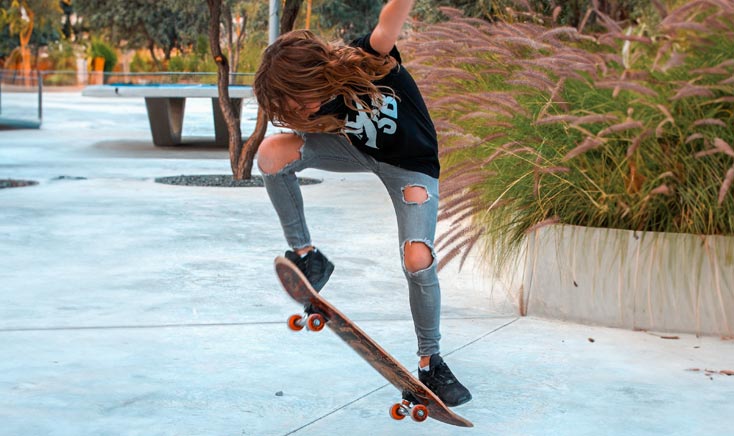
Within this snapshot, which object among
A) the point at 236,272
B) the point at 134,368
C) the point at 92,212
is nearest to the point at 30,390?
the point at 134,368

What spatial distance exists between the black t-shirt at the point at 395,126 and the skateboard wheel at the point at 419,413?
33.0 inches

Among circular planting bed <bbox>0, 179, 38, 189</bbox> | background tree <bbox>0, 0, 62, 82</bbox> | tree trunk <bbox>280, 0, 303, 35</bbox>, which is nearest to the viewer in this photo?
circular planting bed <bbox>0, 179, 38, 189</bbox>

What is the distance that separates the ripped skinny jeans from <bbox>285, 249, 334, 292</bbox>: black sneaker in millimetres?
46

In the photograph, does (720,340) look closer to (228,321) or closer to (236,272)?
(228,321)

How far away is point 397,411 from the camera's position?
12.0ft

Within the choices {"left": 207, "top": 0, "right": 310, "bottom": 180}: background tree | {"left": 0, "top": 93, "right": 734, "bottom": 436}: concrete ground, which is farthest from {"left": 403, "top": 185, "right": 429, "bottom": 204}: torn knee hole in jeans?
{"left": 207, "top": 0, "right": 310, "bottom": 180}: background tree

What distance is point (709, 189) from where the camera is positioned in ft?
17.3

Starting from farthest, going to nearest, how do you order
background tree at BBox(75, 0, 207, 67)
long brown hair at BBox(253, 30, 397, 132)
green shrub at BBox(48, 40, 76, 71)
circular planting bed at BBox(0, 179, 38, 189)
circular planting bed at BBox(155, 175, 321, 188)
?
1. green shrub at BBox(48, 40, 76, 71)
2. background tree at BBox(75, 0, 207, 67)
3. circular planting bed at BBox(155, 175, 321, 188)
4. circular planting bed at BBox(0, 179, 38, 189)
5. long brown hair at BBox(253, 30, 397, 132)

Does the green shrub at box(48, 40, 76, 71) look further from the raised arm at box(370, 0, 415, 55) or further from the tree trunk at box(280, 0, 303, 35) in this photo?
the raised arm at box(370, 0, 415, 55)

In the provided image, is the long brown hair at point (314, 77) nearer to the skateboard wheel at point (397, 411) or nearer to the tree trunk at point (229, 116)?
the skateboard wheel at point (397, 411)

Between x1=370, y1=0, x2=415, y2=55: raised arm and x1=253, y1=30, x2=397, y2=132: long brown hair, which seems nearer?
x1=370, y1=0, x2=415, y2=55: raised arm

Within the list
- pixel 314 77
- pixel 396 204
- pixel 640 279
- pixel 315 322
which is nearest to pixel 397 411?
pixel 315 322

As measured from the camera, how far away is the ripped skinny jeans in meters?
3.75

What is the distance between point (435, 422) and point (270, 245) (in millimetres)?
4037
